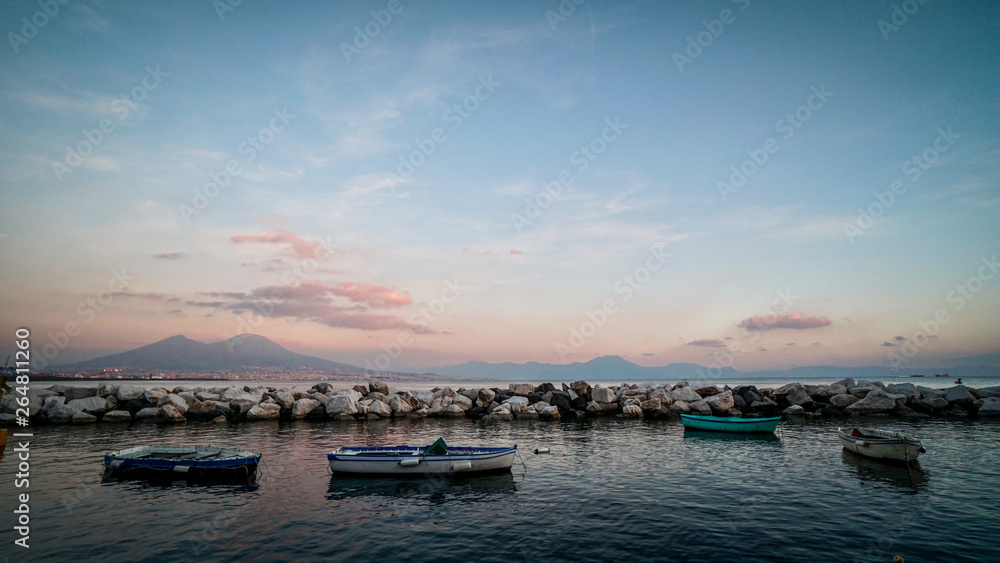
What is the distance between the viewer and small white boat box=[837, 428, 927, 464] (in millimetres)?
26750

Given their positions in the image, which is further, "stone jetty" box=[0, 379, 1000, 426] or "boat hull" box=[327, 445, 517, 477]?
"stone jetty" box=[0, 379, 1000, 426]

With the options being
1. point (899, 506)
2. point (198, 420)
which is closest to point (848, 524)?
point (899, 506)

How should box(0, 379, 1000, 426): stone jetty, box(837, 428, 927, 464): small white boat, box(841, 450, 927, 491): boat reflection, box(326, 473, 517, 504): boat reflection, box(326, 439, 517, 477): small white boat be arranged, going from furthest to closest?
box(0, 379, 1000, 426): stone jetty, box(837, 428, 927, 464): small white boat, box(326, 439, 517, 477): small white boat, box(841, 450, 927, 491): boat reflection, box(326, 473, 517, 504): boat reflection

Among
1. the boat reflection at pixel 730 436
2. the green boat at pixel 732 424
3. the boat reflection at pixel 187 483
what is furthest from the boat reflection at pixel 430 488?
the green boat at pixel 732 424

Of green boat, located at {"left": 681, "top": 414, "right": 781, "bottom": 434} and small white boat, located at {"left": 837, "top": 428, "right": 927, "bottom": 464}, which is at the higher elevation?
small white boat, located at {"left": 837, "top": 428, "right": 927, "bottom": 464}

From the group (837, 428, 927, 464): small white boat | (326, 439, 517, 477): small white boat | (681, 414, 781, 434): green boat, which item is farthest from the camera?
(681, 414, 781, 434): green boat

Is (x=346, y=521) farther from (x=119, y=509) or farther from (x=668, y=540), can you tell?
(x=668, y=540)

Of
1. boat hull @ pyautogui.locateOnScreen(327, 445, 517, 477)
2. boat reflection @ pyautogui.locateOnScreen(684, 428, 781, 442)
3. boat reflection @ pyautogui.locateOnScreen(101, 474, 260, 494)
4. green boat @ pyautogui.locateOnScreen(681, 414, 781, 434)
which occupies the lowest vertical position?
boat reflection @ pyautogui.locateOnScreen(684, 428, 781, 442)

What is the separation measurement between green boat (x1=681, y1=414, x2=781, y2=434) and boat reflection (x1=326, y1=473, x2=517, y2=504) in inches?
908

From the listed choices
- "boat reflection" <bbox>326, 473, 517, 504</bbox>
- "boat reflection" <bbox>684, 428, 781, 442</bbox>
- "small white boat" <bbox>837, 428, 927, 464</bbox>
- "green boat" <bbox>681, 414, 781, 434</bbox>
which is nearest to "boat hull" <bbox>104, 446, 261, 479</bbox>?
"boat reflection" <bbox>326, 473, 517, 504</bbox>

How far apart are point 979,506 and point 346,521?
86.7 ft

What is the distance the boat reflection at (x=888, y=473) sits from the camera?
78.3ft

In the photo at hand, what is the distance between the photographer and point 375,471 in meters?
26.5

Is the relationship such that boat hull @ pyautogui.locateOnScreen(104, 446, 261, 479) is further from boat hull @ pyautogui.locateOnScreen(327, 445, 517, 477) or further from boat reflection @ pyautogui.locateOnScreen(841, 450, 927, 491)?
boat reflection @ pyautogui.locateOnScreen(841, 450, 927, 491)
